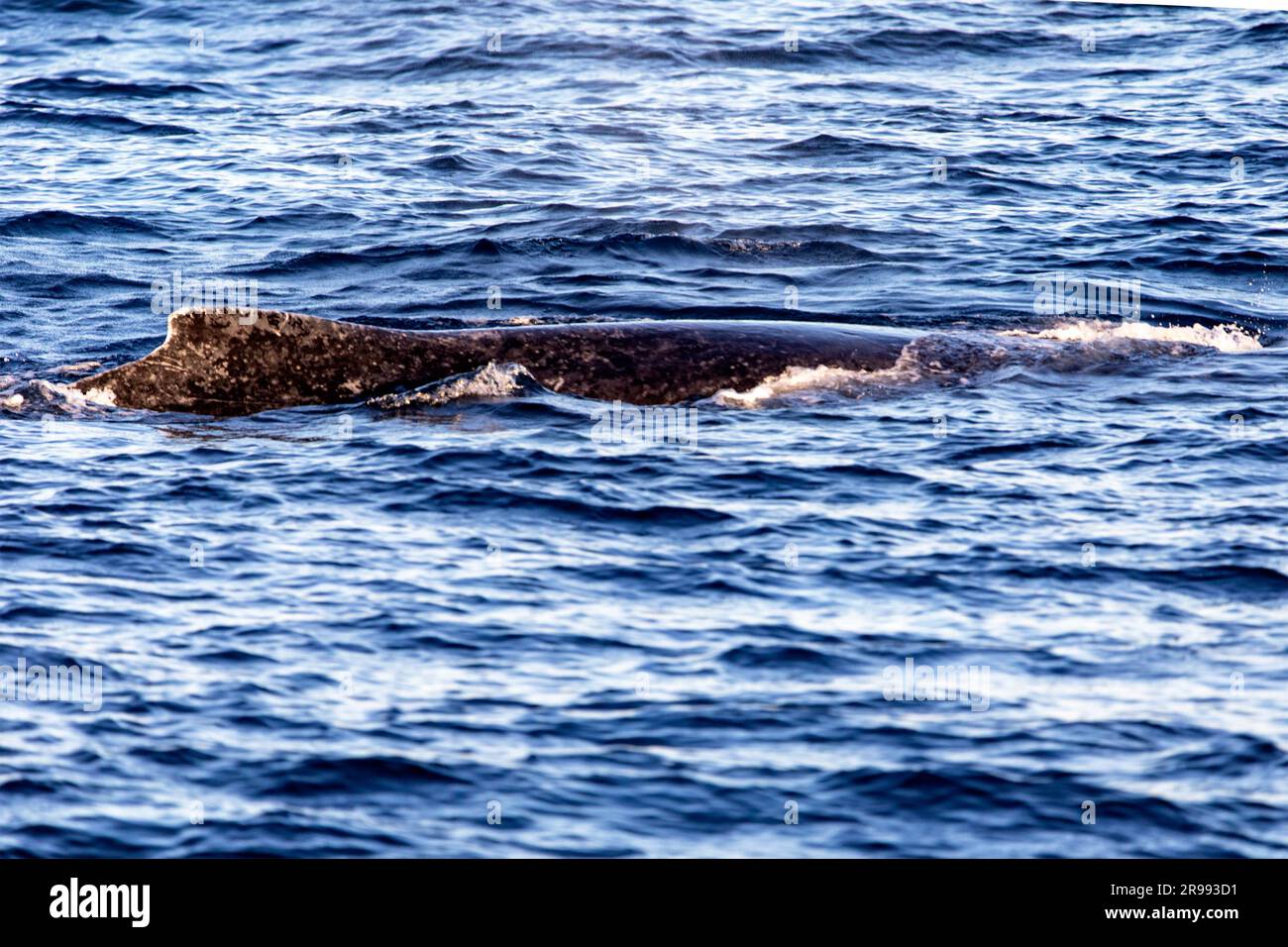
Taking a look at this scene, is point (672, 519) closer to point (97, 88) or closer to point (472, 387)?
point (472, 387)

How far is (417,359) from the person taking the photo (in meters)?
16.9

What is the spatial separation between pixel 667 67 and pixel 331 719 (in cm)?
2741

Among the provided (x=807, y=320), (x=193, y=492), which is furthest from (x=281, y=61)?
(x=193, y=492)

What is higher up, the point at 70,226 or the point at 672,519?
the point at 70,226

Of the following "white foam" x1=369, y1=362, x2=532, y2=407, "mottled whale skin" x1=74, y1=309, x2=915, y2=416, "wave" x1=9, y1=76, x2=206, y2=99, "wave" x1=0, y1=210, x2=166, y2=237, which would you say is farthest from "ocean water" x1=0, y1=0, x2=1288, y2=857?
"wave" x1=9, y1=76, x2=206, y2=99

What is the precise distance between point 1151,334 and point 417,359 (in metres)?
8.48

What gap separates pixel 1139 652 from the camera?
1109 centimetres
